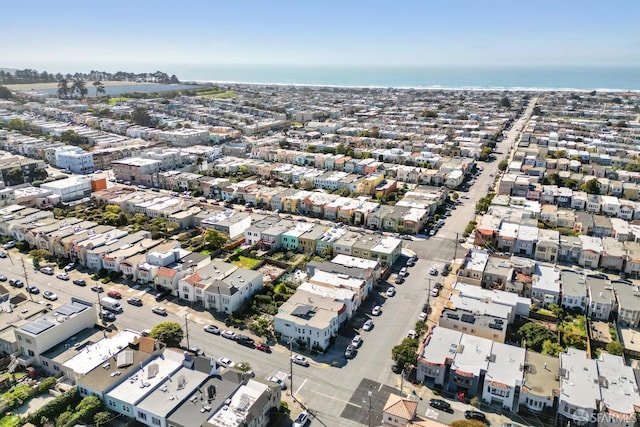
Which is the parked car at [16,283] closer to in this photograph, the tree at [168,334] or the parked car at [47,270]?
the parked car at [47,270]

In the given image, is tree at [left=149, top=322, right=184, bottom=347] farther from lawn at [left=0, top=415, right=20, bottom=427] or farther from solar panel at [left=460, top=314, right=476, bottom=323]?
solar panel at [left=460, top=314, right=476, bottom=323]

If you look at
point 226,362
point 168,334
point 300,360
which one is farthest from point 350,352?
point 168,334

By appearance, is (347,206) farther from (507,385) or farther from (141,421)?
(141,421)

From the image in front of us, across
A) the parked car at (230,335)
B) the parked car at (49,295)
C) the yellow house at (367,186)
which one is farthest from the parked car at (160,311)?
the yellow house at (367,186)

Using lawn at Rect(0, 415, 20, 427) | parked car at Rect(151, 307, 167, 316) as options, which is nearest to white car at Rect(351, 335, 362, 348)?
parked car at Rect(151, 307, 167, 316)

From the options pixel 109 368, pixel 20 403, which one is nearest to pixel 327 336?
pixel 109 368

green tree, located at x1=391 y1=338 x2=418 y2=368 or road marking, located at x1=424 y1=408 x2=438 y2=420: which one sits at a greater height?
green tree, located at x1=391 y1=338 x2=418 y2=368

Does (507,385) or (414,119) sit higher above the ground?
(414,119)
